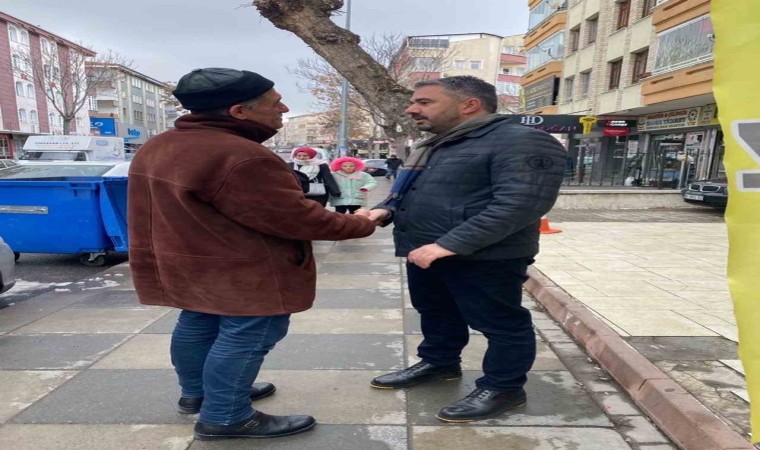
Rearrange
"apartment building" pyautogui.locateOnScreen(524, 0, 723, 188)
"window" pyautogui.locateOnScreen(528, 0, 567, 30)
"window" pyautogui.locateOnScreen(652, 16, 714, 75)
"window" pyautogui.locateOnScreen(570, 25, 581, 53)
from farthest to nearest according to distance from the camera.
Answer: "window" pyautogui.locateOnScreen(528, 0, 567, 30)
"window" pyautogui.locateOnScreen(570, 25, 581, 53)
"apartment building" pyautogui.locateOnScreen(524, 0, 723, 188)
"window" pyautogui.locateOnScreen(652, 16, 714, 75)

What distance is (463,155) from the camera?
2398mm

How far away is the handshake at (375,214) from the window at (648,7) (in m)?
21.5

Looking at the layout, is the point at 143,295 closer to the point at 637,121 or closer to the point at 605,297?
the point at 605,297

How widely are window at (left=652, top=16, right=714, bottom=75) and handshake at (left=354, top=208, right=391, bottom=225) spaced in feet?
53.5

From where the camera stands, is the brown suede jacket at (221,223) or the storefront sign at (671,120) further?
the storefront sign at (671,120)

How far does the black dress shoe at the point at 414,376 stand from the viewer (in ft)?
9.84

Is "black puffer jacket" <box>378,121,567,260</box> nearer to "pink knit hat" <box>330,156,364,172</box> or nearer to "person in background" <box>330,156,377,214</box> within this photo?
"person in background" <box>330,156,377,214</box>

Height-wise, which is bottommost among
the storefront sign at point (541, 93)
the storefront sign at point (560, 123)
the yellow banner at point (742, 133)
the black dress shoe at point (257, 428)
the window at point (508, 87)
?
the black dress shoe at point (257, 428)

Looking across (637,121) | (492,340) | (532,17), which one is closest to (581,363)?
(492,340)

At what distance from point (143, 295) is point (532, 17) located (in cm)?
3315

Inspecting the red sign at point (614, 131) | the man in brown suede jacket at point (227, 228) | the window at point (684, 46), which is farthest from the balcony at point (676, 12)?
the man in brown suede jacket at point (227, 228)

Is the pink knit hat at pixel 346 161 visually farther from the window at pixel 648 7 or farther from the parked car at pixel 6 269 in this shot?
the window at pixel 648 7

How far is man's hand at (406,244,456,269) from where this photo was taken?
231cm

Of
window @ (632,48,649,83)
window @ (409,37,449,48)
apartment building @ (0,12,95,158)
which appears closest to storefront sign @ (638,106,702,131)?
window @ (632,48,649,83)
